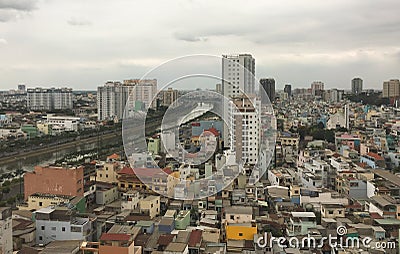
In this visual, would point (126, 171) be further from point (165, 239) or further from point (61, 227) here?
point (165, 239)

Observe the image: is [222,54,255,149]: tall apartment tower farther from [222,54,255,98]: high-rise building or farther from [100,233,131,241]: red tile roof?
[100,233,131,241]: red tile roof

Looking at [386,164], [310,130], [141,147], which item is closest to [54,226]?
[141,147]

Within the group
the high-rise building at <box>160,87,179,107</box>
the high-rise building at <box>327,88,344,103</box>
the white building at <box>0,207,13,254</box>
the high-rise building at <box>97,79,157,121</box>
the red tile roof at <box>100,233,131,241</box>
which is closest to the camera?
the red tile roof at <box>100,233,131,241</box>

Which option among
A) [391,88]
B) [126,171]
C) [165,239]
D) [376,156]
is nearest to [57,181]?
[126,171]

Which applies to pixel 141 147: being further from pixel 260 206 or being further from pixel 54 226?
pixel 54 226

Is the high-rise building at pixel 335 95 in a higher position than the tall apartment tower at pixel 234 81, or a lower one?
higher

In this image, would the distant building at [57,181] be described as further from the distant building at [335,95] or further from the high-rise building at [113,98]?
the distant building at [335,95]

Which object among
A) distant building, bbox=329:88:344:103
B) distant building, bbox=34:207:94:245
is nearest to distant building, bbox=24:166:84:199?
distant building, bbox=34:207:94:245

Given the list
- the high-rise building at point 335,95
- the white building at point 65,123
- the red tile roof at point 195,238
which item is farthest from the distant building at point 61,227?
the high-rise building at point 335,95
